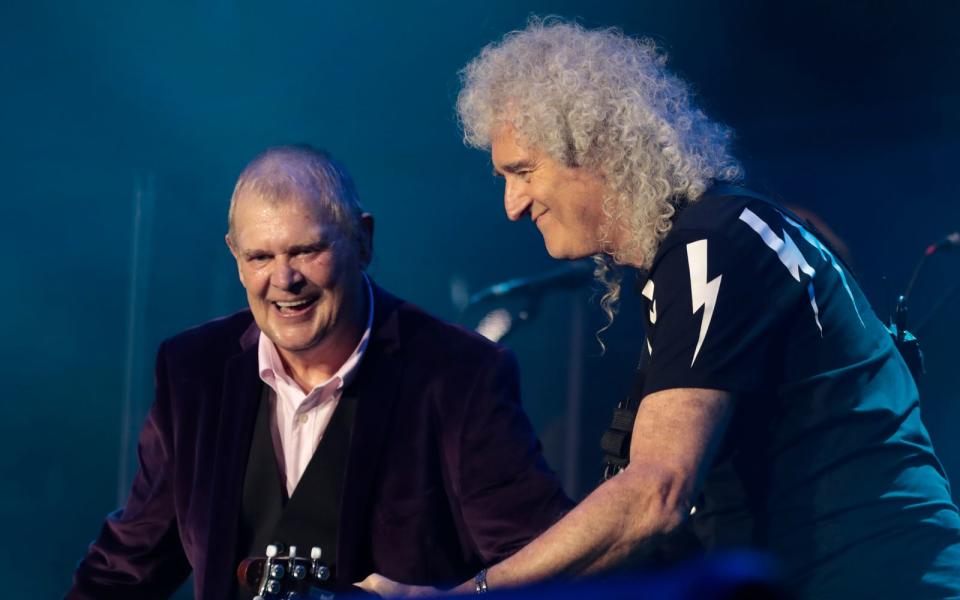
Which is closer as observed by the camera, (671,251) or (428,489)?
(671,251)

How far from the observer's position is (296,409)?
3.02m

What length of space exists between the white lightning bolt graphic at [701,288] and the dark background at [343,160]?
2.55m

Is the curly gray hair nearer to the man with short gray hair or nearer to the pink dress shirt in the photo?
the man with short gray hair

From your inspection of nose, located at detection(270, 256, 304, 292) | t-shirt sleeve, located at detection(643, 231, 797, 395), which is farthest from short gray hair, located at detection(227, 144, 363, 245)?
t-shirt sleeve, located at detection(643, 231, 797, 395)

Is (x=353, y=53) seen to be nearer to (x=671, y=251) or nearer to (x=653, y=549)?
(x=671, y=251)

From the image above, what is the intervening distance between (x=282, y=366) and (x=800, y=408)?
1.55 m

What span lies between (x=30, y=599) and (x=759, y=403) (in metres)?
5.01

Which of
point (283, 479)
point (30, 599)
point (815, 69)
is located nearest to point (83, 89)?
point (30, 599)

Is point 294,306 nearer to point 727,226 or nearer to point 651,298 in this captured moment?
point 651,298

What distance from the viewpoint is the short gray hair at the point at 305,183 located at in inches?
118

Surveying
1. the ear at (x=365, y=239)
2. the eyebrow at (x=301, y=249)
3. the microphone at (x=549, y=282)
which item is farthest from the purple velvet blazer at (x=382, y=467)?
the microphone at (x=549, y=282)

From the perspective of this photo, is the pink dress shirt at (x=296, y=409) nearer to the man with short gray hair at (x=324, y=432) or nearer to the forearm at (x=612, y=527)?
the man with short gray hair at (x=324, y=432)

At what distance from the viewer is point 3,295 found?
19.5ft

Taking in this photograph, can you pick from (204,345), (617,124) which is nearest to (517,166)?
(617,124)
